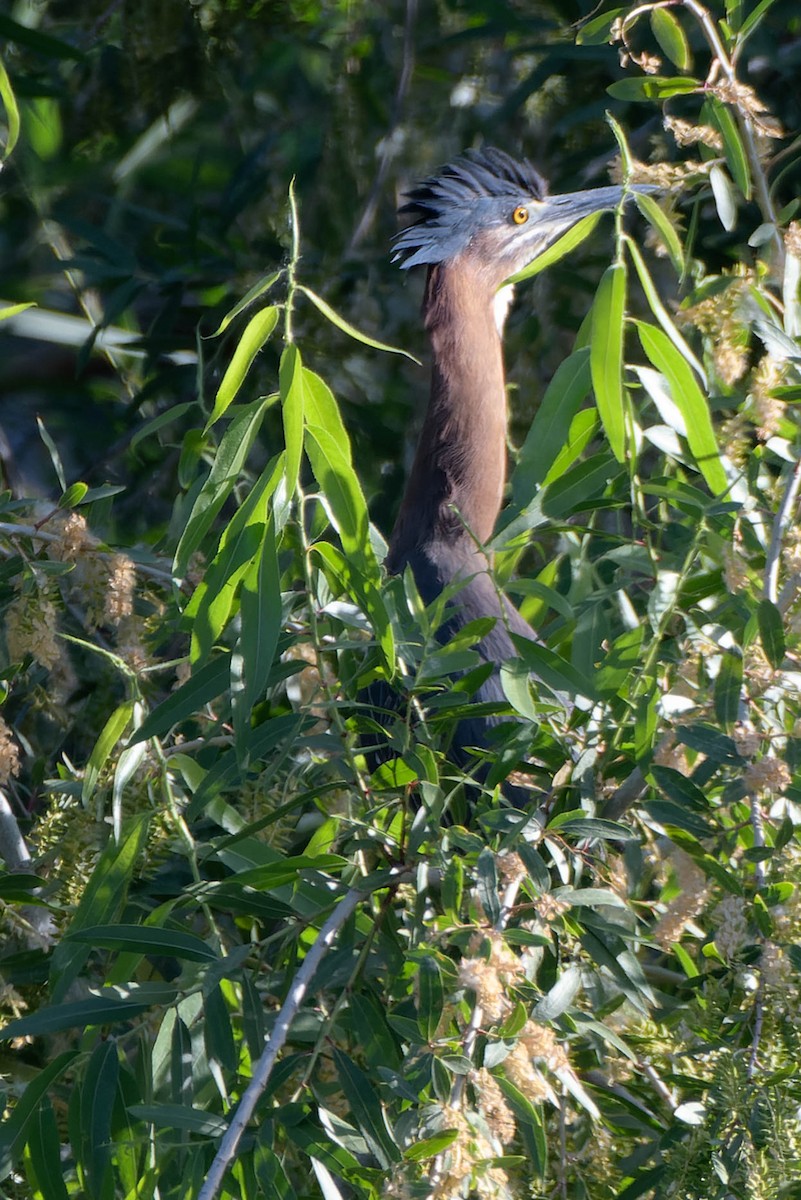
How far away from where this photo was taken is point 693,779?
1.12 meters

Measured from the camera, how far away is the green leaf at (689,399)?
0.98 meters

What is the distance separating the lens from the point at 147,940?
962 mm

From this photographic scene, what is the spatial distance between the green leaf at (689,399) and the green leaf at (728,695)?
132 mm

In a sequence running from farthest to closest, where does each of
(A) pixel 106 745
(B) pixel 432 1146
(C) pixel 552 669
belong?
(A) pixel 106 745, (C) pixel 552 669, (B) pixel 432 1146

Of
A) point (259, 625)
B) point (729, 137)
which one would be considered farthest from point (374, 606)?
point (729, 137)

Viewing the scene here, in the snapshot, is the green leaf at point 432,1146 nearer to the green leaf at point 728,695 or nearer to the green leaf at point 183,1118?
the green leaf at point 183,1118

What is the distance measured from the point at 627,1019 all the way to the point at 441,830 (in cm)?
31

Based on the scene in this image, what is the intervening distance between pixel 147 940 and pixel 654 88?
852 mm

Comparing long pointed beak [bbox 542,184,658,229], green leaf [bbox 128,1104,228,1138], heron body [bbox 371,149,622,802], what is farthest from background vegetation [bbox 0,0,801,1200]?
long pointed beak [bbox 542,184,658,229]

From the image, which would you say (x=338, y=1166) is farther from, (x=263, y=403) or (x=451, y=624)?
(x=451, y=624)

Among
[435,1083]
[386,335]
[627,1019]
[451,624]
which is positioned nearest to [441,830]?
[435,1083]

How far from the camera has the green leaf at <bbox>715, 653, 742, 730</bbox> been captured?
1024 millimetres

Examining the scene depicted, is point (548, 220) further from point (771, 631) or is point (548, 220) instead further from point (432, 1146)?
point (432, 1146)

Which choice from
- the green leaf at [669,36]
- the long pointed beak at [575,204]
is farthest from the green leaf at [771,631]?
the long pointed beak at [575,204]
